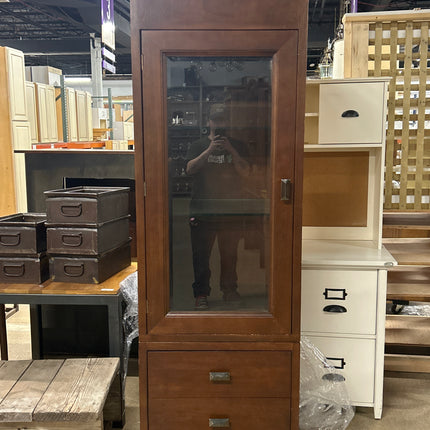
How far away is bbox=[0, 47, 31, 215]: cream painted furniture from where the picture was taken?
4.54 metres

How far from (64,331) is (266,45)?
6.71 ft

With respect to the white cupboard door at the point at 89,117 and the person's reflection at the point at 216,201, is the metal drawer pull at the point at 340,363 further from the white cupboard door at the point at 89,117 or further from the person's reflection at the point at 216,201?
the white cupboard door at the point at 89,117

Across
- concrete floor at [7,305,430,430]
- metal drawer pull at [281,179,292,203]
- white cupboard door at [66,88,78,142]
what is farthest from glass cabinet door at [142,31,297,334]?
white cupboard door at [66,88,78,142]

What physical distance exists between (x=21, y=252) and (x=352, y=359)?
164 centimetres

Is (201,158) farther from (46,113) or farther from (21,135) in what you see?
(46,113)

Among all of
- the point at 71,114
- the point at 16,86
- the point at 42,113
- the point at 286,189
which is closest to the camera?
the point at 286,189

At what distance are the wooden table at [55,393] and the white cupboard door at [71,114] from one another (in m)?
4.86

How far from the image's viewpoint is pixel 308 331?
7.86 ft

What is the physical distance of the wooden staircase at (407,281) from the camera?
2.83 metres

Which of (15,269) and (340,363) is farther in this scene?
(340,363)

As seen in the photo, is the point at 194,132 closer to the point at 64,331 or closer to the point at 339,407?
the point at 339,407

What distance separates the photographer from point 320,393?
2352 millimetres

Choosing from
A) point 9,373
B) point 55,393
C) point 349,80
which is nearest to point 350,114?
point 349,80

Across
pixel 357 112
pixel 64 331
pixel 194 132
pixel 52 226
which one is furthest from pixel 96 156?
pixel 357 112
